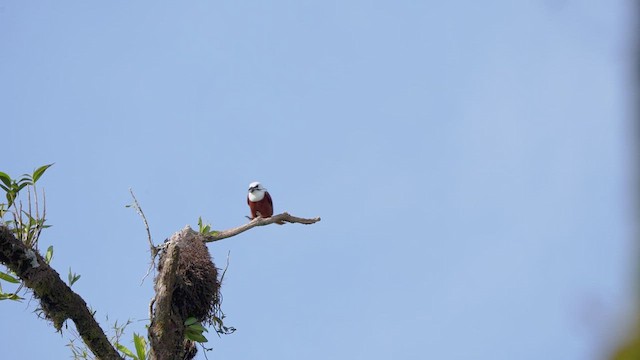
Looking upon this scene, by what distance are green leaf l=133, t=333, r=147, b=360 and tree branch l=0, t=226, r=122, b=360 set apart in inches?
20.5

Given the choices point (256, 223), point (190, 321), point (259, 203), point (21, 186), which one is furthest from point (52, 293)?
point (259, 203)

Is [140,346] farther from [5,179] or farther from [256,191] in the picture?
[256,191]

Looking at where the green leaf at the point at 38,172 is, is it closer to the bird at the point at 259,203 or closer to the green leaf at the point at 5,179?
the green leaf at the point at 5,179

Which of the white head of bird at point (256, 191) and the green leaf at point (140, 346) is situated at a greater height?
the white head of bird at point (256, 191)

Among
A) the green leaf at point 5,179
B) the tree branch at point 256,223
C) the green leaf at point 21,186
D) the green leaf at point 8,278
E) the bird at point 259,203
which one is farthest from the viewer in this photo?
the bird at point 259,203

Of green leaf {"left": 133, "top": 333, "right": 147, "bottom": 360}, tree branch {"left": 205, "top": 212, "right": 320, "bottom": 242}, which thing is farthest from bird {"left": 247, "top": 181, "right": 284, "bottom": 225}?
green leaf {"left": 133, "top": 333, "right": 147, "bottom": 360}

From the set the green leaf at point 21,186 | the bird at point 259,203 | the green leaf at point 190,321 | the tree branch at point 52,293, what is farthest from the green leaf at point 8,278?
the bird at point 259,203

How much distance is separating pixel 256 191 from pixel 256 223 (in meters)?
3.43

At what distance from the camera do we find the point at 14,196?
20.6ft

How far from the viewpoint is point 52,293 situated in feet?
19.3

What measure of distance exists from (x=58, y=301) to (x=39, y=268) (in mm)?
342

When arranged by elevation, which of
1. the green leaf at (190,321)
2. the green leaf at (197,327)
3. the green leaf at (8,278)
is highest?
the green leaf at (8,278)

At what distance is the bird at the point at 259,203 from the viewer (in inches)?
457

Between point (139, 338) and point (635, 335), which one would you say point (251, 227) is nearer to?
point (139, 338)
